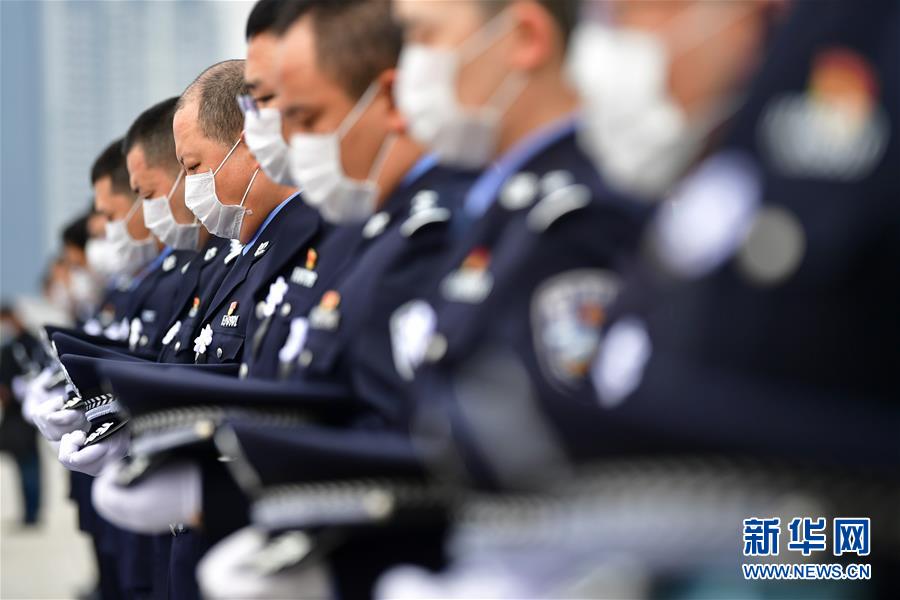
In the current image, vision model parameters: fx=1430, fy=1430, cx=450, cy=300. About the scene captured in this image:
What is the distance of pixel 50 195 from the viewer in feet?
79.4

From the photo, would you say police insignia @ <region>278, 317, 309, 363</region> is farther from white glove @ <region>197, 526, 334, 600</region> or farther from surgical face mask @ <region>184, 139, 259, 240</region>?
surgical face mask @ <region>184, 139, 259, 240</region>

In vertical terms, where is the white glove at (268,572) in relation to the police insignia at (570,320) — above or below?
below

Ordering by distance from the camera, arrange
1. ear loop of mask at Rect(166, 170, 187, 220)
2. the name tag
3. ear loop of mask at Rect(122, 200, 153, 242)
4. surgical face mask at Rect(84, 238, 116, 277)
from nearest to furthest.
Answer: the name tag
ear loop of mask at Rect(166, 170, 187, 220)
ear loop of mask at Rect(122, 200, 153, 242)
surgical face mask at Rect(84, 238, 116, 277)

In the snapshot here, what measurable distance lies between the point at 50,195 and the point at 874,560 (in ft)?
78.2

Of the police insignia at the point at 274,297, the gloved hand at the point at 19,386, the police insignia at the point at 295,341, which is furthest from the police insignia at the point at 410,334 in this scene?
the gloved hand at the point at 19,386

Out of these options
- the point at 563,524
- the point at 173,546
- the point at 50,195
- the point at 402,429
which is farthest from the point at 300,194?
the point at 50,195

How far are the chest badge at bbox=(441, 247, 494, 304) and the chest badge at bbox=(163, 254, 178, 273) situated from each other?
3.58 m

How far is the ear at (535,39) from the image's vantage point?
216cm

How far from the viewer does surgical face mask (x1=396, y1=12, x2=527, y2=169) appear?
2.22 metres

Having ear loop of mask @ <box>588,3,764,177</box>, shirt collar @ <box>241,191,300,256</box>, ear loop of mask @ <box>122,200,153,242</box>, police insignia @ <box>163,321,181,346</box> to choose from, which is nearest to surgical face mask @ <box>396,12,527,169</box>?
ear loop of mask @ <box>588,3,764,177</box>

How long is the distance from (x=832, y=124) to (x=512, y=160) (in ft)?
2.42

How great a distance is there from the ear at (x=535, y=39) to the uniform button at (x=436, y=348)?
0.51 metres

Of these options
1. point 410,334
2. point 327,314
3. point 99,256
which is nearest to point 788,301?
point 410,334

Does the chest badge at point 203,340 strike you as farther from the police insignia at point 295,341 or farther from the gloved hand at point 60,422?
the police insignia at point 295,341
